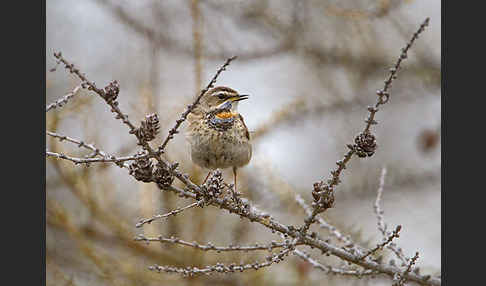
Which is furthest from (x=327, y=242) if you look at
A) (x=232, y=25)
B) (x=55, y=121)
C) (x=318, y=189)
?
(x=232, y=25)

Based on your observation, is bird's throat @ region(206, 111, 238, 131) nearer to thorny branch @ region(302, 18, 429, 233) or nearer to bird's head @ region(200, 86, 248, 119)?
bird's head @ region(200, 86, 248, 119)

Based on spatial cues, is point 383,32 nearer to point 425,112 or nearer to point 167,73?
point 425,112

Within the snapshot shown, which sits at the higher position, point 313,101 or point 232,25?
point 232,25

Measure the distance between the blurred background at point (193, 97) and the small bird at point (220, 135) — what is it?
29cm

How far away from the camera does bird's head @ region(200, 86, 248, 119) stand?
3092mm

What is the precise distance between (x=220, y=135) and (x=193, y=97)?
62 cm

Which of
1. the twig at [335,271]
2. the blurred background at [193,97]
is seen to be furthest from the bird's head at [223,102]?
the twig at [335,271]

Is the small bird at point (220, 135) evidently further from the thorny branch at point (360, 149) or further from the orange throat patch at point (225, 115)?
the thorny branch at point (360, 149)

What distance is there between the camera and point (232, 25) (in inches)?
217

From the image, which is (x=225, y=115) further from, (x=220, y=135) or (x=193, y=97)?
(x=193, y=97)

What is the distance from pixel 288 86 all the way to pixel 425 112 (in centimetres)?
163

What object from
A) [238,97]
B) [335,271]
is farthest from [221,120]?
[335,271]

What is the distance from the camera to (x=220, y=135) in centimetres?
305

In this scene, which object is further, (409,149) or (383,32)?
(409,149)
